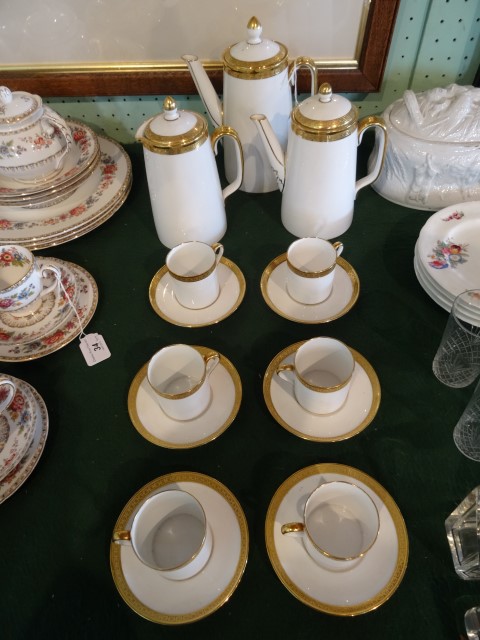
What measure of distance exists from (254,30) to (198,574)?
29.0 inches

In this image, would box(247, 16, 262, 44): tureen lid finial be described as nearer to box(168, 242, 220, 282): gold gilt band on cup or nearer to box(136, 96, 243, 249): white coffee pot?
box(136, 96, 243, 249): white coffee pot

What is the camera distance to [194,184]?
2.29ft

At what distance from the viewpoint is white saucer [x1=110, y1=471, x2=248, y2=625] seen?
47 centimetres

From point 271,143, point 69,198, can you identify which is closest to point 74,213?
point 69,198

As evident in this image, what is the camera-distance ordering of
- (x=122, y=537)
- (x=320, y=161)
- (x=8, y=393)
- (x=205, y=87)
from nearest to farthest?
1. (x=122, y=537)
2. (x=8, y=393)
3. (x=320, y=161)
4. (x=205, y=87)

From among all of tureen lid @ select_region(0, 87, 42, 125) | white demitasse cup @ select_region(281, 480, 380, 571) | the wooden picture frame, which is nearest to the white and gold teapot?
tureen lid @ select_region(0, 87, 42, 125)

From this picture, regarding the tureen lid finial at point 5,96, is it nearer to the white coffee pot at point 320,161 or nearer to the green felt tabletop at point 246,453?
the green felt tabletop at point 246,453

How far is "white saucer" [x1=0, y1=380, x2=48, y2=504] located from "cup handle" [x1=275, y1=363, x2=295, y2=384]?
1.02 ft

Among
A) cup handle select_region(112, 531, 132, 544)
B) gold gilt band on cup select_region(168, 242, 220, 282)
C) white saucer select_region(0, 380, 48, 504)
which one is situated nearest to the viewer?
cup handle select_region(112, 531, 132, 544)

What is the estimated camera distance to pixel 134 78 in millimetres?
869

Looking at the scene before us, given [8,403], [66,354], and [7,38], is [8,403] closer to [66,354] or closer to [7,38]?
[66,354]

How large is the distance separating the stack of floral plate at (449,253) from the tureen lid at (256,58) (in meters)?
0.35

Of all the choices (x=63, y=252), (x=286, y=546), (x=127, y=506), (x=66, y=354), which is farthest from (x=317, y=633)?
(x=63, y=252)

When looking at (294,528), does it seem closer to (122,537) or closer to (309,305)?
(122,537)
